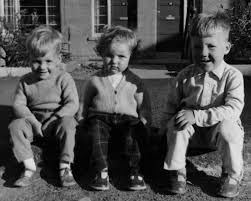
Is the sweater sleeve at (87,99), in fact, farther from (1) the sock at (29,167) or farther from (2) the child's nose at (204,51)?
(2) the child's nose at (204,51)

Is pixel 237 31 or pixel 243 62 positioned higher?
pixel 237 31

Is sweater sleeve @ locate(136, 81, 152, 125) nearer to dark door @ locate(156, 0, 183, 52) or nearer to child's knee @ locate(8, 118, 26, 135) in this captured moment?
child's knee @ locate(8, 118, 26, 135)

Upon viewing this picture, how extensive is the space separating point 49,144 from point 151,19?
8871 millimetres

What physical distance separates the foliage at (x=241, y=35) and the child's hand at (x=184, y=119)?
6.31 m

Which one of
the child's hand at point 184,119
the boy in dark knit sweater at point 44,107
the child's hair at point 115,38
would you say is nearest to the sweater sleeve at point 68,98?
the boy in dark knit sweater at point 44,107

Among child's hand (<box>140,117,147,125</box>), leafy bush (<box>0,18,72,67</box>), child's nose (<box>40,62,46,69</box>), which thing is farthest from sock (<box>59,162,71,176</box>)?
leafy bush (<box>0,18,72,67</box>)

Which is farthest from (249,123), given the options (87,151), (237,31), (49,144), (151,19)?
(151,19)

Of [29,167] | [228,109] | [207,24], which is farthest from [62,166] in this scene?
[207,24]

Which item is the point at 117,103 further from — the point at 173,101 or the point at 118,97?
the point at 173,101

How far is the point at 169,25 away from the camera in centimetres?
1238

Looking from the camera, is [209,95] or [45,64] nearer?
[209,95]

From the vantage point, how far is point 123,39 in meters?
3.45

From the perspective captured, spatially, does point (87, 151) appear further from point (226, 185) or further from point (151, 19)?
point (151, 19)

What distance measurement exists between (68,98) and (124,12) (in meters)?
8.93
